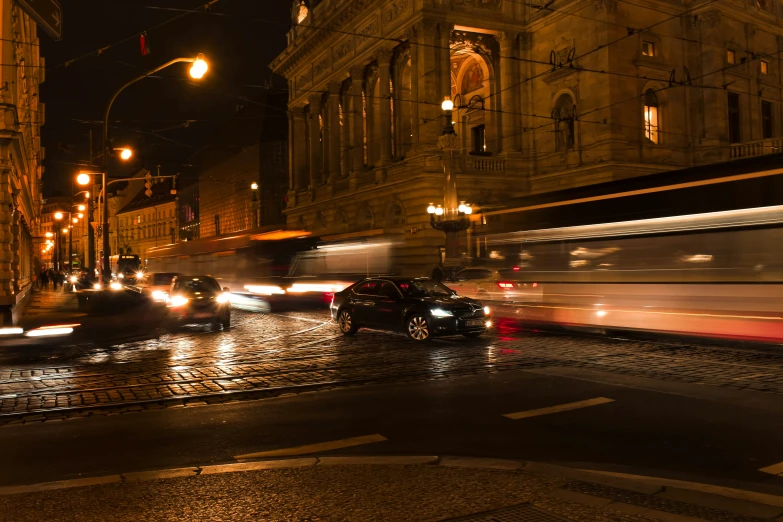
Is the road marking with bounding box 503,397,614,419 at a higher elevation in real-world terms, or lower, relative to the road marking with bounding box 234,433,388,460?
lower

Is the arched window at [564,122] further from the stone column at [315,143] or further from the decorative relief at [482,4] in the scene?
the stone column at [315,143]

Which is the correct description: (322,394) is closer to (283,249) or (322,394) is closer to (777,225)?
(777,225)

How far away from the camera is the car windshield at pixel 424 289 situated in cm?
1619

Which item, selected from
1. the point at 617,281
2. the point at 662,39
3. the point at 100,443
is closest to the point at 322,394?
the point at 100,443

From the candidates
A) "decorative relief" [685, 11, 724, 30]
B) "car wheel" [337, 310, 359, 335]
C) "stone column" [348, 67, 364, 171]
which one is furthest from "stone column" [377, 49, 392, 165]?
"car wheel" [337, 310, 359, 335]

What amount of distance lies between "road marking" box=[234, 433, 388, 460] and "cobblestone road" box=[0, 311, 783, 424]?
3.18 metres

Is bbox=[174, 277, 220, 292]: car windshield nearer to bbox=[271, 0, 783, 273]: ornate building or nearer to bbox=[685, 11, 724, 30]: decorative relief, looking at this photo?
bbox=[271, 0, 783, 273]: ornate building

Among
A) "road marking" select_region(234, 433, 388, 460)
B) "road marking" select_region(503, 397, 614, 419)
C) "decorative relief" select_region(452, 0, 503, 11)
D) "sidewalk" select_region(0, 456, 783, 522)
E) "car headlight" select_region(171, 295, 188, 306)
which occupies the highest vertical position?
"decorative relief" select_region(452, 0, 503, 11)

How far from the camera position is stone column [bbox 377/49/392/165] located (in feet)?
154

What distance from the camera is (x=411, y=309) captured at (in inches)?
621

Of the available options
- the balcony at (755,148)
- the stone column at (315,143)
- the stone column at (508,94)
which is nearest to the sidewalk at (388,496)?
the balcony at (755,148)

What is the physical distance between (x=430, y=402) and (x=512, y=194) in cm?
3569

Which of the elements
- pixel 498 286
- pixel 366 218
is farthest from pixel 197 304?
pixel 366 218

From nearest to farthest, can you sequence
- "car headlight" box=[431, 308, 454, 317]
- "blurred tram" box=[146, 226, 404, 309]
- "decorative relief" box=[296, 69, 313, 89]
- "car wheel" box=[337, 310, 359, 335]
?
"car headlight" box=[431, 308, 454, 317], "car wheel" box=[337, 310, 359, 335], "blurred tram" box=[146, 226, 404, 309], "decorative relief" box=[296, 69, 313, 89]
